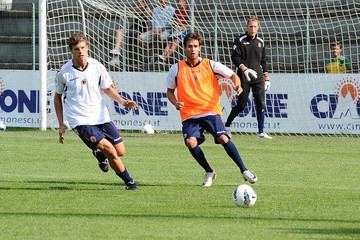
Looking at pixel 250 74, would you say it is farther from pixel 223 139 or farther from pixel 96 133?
pixel 96 133

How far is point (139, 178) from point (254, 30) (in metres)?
6.80

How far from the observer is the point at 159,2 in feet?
80.4

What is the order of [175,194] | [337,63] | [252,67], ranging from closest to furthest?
[175,194] → [252,67] → [337,63]

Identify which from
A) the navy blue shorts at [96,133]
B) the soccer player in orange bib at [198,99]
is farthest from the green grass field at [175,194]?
the navy blue shorts at [96,133]

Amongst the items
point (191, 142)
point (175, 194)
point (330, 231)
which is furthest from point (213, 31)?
point (330, 231)

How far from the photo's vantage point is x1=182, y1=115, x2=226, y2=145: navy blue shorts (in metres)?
13.8

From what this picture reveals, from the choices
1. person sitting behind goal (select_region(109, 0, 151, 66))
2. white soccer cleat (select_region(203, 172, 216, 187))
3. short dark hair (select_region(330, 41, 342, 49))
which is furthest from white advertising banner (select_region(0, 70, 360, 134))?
white soccer cleat (select_region(203, 172, 216, 187))

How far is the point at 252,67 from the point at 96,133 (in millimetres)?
8347

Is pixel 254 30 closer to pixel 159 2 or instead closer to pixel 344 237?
pixel 159 2

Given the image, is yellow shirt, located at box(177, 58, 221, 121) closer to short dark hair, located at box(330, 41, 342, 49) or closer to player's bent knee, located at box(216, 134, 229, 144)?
player's bent knee, located at box(216, 134, 229, 144)

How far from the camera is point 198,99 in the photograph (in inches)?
550

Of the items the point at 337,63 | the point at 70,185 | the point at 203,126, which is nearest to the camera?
the point at 70,185

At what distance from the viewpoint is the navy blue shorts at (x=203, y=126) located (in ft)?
45.3

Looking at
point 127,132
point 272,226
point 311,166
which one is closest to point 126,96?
point 127,132
